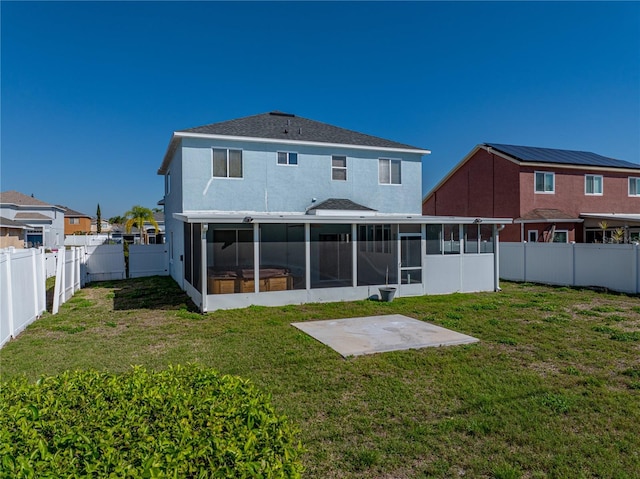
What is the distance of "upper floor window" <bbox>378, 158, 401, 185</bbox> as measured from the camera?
667 inches

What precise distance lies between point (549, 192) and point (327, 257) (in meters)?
16.6

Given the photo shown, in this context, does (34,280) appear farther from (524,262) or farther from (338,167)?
(524,262)

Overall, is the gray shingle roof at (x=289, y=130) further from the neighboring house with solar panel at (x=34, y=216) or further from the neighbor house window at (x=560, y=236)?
the neighboring house with solar panel at (x=34, y=216)

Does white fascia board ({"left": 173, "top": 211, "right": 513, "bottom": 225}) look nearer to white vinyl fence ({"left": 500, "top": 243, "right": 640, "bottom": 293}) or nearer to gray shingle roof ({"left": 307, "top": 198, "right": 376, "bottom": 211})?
gray shingle roof ({"left": 307, "top": 198, "right": 376, "bottom": 211})

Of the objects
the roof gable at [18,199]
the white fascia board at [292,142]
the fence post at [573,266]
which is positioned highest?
the roof gable at [18,199]

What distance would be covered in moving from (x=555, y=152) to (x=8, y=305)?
28.7m

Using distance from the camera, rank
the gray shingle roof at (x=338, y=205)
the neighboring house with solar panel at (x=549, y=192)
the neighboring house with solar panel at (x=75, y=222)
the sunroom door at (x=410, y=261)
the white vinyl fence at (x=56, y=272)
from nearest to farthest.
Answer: the white vinyl fence at (x=56, y=272) → the sunroom door at (x=410, y=261) → the gray shingle roof at (x=338, y=205) → the neighboring house with solar panel at (x=549, y=192) → the neighboring house with solar panel at (x=75, y=222)

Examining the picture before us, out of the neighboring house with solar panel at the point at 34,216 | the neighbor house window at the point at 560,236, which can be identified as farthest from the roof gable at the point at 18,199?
the neighbor house window at the point at 560,236

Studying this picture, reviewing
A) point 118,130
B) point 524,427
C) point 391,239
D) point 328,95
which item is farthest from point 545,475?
point 118,130

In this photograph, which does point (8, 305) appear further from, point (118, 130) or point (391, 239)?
point (118, 130)

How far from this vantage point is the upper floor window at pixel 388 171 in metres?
17.0

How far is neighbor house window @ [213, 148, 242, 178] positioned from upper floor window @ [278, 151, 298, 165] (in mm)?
1604

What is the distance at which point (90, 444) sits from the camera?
1.83 m

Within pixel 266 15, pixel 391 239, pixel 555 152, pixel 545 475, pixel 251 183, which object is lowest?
pixel 545 475
